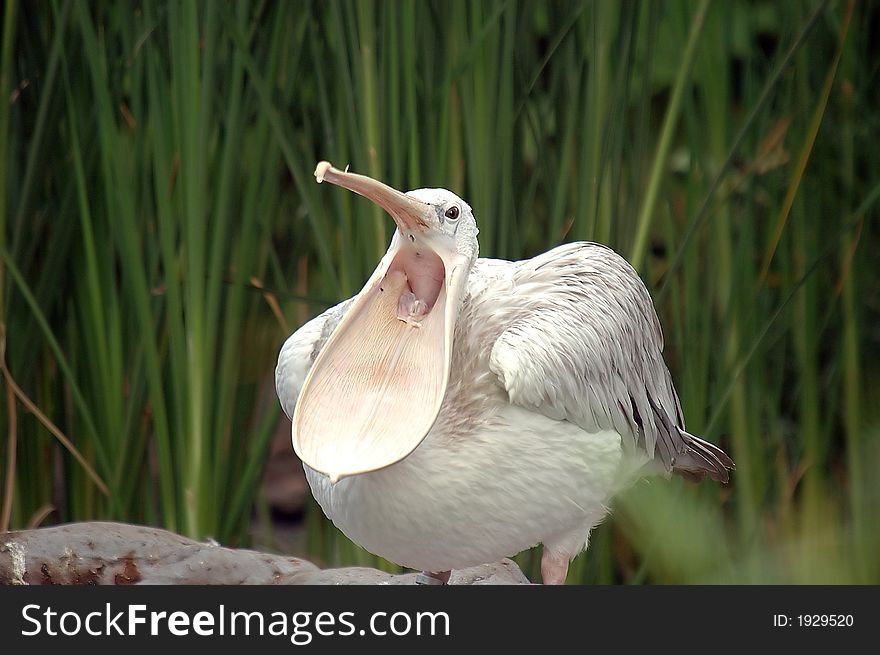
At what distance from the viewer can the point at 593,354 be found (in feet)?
4.52

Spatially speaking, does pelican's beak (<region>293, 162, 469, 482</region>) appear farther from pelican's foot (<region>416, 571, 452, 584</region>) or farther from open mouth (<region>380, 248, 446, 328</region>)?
pelican's foot (<region>416, 571, 452, 584</region>)

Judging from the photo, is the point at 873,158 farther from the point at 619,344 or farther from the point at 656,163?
the point at 619,344

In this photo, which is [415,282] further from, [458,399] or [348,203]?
[348,203]

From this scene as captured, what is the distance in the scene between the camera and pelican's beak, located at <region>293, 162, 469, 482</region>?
1117 mm

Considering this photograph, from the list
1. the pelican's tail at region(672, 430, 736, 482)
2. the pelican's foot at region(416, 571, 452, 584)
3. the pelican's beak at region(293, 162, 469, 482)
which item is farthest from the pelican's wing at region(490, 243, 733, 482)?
the pelican's foot at region(416, 571, 452, 584)

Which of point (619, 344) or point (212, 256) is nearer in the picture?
point (619, 344)

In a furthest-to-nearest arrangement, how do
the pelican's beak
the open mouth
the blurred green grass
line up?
the blurred green grass < the open mouth < the pelican's beak

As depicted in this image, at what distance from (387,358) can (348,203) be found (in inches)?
25.1

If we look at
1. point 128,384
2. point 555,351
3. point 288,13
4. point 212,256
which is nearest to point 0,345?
point 128,384

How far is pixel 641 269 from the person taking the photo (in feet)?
5.88

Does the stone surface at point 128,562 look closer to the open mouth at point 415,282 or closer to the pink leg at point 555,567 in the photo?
the pink leg at point 555,567

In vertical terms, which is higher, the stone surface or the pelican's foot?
the stone surface

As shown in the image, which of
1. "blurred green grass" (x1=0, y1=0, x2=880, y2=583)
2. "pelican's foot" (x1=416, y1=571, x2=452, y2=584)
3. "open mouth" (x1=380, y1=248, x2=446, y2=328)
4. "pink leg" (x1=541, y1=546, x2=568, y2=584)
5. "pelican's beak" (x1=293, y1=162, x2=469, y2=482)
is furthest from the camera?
"blurred green grass" (x1=0, y1=0, x2=880, y2=583)

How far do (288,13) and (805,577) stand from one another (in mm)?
1304
